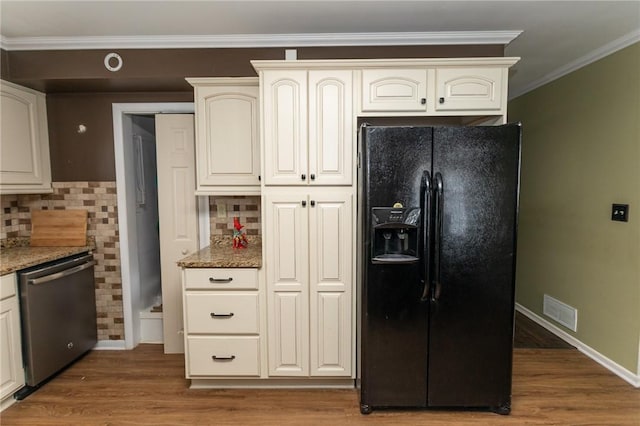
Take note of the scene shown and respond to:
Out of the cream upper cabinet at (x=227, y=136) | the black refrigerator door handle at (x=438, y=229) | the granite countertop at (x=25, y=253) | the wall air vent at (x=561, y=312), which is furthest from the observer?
the wall air vent at (x=561, y=312)

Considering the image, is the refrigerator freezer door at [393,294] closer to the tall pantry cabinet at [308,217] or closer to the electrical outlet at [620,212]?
the tall pantry cabinet at [308,217]

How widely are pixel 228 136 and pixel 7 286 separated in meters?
1.64

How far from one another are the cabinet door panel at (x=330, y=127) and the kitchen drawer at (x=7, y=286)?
196 cm

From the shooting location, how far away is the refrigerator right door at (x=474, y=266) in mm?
1896

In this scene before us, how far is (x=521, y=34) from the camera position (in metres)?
2.31

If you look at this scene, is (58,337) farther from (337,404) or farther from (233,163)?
(337,404)

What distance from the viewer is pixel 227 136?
2385 mm

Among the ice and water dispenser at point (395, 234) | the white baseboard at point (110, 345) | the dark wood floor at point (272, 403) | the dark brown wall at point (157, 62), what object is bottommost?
the dark wood floor at point (272, 403)

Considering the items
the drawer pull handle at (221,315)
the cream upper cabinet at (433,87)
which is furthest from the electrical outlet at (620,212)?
the drawer pull handle at (221,315)

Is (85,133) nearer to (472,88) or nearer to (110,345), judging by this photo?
(110,345)

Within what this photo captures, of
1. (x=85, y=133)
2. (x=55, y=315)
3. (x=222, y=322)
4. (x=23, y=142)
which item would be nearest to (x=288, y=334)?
(x=222, y=322)

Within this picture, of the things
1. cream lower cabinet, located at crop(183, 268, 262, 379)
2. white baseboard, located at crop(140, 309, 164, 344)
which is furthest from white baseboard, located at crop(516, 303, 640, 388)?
white baseboard, located at crop(140, 309, 164, 344)

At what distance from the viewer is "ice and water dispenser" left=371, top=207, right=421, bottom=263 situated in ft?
6.30

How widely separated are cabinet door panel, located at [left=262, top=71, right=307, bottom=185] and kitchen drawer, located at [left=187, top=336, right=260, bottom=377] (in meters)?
1.07
